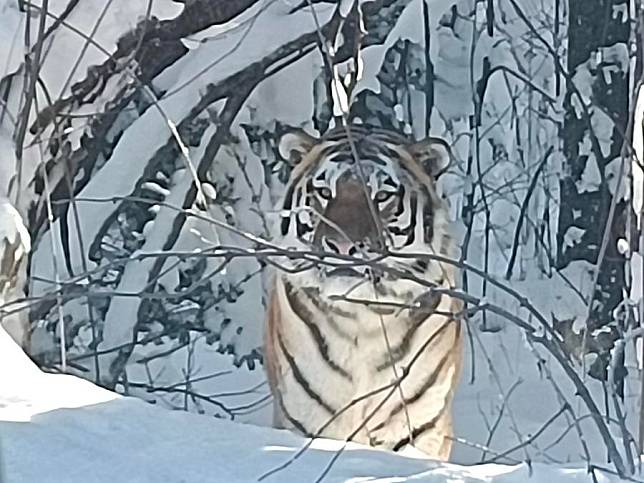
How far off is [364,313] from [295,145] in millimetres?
685

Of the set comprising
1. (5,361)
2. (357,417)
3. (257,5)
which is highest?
(257,5)

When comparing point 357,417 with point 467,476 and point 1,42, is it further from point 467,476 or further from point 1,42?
point 467,476

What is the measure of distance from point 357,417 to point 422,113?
16.6ft

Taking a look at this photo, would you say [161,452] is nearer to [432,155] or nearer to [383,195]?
[383,195]

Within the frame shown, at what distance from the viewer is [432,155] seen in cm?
495

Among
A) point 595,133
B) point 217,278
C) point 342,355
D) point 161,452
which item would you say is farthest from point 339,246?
point 217,278

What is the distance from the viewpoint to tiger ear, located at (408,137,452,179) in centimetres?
494

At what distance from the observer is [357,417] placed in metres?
4.52

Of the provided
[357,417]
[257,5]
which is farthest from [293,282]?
[257,5]

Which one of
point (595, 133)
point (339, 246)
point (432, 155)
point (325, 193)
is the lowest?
point (339, 246)

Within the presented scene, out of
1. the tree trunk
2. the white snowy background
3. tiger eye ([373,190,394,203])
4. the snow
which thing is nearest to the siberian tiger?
tiger eye ([373,190,394,203])

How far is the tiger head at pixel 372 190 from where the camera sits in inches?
181

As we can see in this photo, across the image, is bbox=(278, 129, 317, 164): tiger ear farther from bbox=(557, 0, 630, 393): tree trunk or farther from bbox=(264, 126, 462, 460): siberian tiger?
bbox=(557, 0, 630, 393): tree trunk

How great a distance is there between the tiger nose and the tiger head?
0.24 ft
